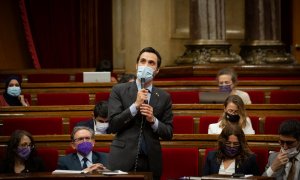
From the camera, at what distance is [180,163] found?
630 cm

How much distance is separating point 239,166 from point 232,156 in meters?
0.09

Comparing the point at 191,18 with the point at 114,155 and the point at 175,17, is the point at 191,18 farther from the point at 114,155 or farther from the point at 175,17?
the point at 114,155

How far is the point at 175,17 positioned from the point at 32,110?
4632 millimetres

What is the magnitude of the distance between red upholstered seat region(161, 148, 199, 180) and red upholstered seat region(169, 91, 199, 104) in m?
2.87

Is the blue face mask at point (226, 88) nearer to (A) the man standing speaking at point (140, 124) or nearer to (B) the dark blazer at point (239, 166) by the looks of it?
(B) the dark blazer at point (239, 166)

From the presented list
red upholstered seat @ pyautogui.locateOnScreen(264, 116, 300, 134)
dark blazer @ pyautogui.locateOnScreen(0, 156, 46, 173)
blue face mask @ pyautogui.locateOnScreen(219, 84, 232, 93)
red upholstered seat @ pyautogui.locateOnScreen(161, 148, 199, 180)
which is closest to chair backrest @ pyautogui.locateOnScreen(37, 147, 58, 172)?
dark blazer @ pyautogui.locateOnScreen(0, 156, 46, 173)

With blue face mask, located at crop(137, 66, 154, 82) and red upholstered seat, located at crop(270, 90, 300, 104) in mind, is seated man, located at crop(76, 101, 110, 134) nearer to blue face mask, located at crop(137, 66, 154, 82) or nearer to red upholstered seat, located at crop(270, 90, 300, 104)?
blue face mask, located at crop(137, 66, 154, 82)

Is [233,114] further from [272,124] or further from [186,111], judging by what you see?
[186,111]

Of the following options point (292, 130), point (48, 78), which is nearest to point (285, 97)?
point (292, 130)

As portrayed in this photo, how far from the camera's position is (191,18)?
A: 11.0 metres

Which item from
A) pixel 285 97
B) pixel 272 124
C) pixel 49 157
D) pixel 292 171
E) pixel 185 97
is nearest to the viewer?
pixel 292 171

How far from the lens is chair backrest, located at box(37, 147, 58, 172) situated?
21.1ft

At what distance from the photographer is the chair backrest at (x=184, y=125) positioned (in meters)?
7.54

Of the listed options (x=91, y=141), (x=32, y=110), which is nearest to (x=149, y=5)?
(x=32, y=110)
